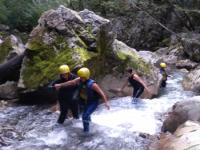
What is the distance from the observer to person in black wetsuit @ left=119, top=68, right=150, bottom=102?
13222 millimetres

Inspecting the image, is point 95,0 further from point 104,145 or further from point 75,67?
point 104,145

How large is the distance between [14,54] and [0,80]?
3.98 feet

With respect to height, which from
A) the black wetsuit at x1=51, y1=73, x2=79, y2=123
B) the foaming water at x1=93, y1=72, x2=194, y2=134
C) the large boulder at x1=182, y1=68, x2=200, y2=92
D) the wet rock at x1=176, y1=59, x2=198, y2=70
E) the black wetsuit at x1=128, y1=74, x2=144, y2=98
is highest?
the black wetsuit at x1=51, y1=73, x2=79, y2=123

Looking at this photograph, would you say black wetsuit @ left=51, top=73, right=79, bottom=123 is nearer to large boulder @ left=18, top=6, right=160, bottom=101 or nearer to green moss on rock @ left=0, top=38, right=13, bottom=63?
large boulder @ left=18, top=6, right=160, bottom=101

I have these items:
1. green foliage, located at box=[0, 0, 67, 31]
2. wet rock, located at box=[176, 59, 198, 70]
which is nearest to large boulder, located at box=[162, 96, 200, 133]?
wet rock, located at box=[176, 59, 198, 70]

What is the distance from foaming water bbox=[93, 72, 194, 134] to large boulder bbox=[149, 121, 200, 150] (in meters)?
1.16

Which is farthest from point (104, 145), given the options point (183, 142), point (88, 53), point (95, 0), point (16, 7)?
point (95, 0)

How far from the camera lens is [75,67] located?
12.3 metres

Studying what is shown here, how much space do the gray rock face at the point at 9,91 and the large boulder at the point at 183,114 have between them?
566cm

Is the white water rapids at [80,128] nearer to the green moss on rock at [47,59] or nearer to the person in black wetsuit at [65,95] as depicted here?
the person in black wetsuit at [65,95]

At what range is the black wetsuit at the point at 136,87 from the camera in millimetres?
13312

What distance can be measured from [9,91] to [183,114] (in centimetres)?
636

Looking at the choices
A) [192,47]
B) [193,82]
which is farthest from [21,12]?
[193,82]

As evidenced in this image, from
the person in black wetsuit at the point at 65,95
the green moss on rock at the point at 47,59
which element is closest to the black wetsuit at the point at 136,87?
the green moss on rock at the point at 47,59
